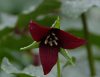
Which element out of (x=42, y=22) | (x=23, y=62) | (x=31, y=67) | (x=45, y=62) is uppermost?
(x=45, y=62)

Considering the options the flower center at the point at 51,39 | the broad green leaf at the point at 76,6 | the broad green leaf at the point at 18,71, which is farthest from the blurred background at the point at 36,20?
the flower center at the point at 51,39

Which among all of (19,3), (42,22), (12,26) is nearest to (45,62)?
(12,26)

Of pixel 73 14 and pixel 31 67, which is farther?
pixel 73 14

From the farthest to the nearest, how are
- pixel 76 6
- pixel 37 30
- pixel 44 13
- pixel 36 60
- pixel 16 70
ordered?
pixel 36 60 → pixel 44 13 → pixel 76 6 → pixel 16 70 → pixel 37 30

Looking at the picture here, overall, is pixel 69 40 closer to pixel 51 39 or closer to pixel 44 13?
pixel 51 39

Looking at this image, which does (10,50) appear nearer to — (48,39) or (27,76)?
(27,76)

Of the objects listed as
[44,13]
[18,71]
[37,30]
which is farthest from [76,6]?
[37,30]

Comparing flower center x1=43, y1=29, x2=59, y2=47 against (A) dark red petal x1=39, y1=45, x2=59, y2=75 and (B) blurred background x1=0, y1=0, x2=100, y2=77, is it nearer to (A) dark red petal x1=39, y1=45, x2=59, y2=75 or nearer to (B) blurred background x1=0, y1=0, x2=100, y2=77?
(A) dark red petal x1=39, y1=45, x2=59, y2=75

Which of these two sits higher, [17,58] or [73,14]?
[73,14]
